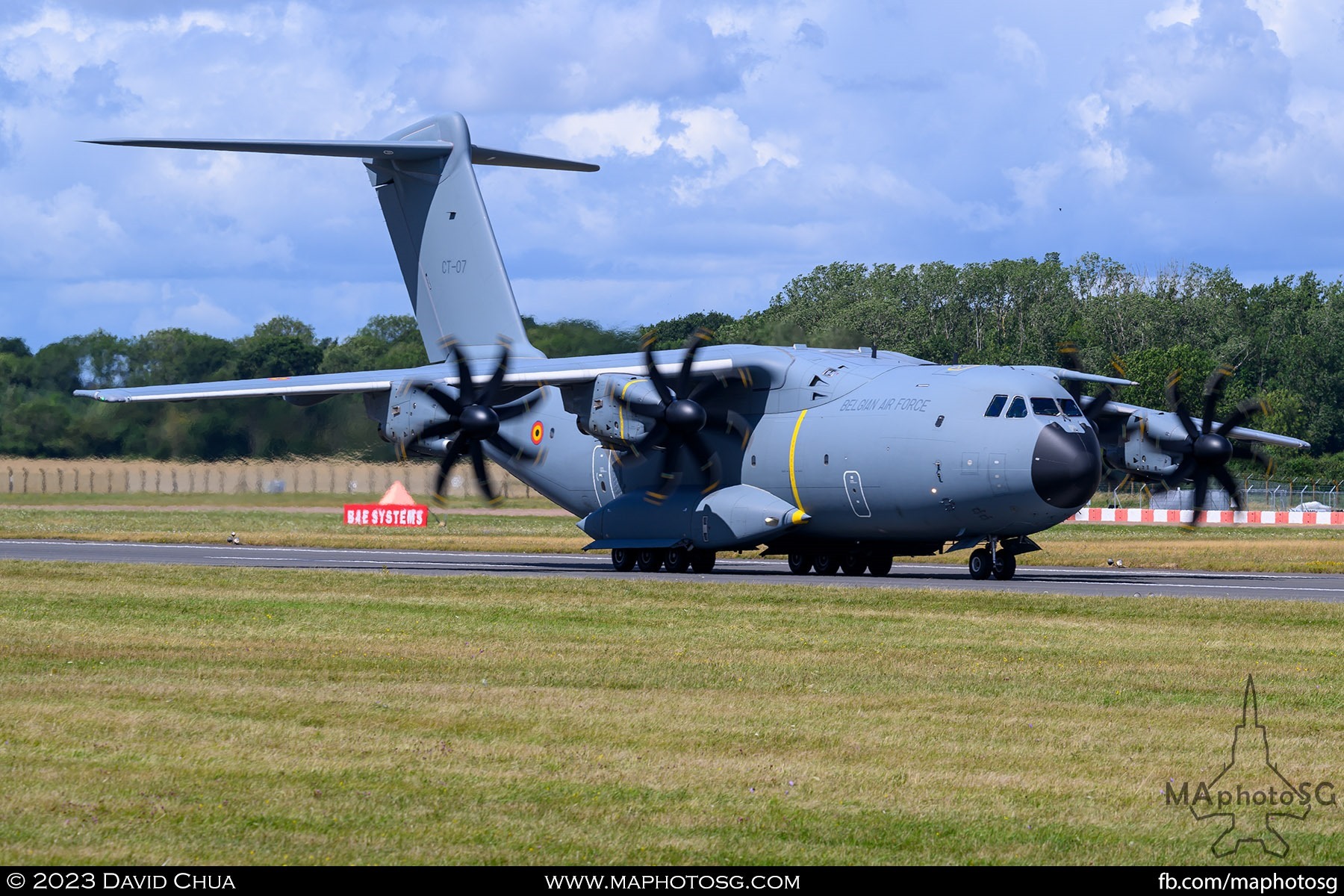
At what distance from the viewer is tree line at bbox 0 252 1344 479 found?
34.7 metres

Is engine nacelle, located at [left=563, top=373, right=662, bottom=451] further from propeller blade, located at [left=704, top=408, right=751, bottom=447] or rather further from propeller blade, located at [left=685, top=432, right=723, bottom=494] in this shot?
propeller blade, located at [left=704, top=408, right=751, bottom=447]

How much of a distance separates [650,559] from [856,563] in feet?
12.8

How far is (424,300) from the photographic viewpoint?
35000mm

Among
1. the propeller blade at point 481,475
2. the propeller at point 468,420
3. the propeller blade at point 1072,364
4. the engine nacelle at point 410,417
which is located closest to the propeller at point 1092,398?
the propeller blade at point 1072,364

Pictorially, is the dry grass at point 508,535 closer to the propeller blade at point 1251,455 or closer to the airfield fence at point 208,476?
the airfield fence at point 208,476

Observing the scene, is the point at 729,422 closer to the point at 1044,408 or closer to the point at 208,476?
the point at 1044,408

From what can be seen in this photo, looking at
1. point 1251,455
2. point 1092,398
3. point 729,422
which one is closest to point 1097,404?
point 1092,398

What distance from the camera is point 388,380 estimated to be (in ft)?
101

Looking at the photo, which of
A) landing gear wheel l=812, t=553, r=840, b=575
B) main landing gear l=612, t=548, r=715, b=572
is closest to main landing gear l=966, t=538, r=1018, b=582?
landing gear wheel l=812, t=553, r=840, b=575

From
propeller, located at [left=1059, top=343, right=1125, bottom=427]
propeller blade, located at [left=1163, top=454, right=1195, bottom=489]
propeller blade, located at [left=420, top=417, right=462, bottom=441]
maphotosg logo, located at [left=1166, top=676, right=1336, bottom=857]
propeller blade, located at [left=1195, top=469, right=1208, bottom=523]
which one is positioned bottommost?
maphotosg logo, located at [left=1166, top=676, right=1336, bottom=857]

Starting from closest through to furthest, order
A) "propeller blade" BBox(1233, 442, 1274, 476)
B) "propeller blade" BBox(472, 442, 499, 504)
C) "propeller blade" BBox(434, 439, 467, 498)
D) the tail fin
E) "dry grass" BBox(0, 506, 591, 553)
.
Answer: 1. "propeller blade" BBox(434, 439, 467, 498)
2. "propeller blade" BBox(472, 442, 499, 504)
3. "propeller blade" BBox(1233, 442, 1274, 476)
4. the tail fin
5. "dry grass" BBox(0, 506, 591, 553)

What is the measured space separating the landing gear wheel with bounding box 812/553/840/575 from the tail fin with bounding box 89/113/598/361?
7.50 m

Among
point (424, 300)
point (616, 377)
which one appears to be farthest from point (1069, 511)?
point (424, 300)
